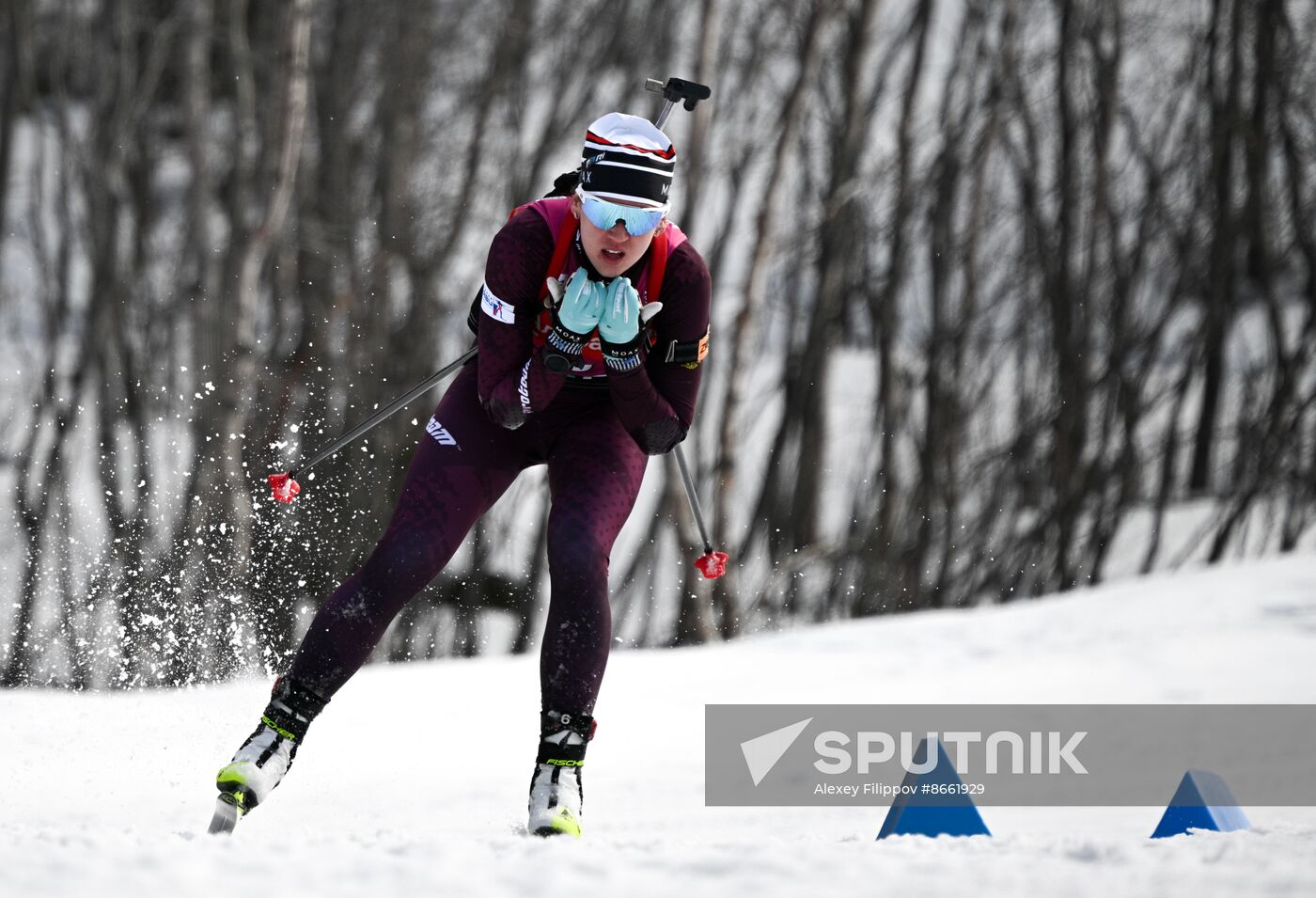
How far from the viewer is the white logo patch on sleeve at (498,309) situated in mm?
2830

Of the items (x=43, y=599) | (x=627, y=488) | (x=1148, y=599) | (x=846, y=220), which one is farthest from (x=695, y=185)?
(x=627, y=488)

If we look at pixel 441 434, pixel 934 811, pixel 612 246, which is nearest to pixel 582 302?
pixel 612 246

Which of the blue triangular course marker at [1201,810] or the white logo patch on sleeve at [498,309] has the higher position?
the white logo patch on sleeve at [498,309]

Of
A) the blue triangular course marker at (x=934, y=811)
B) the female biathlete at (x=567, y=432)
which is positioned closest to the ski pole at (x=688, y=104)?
the female biathlete at (x=567, y=432)

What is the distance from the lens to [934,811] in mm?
3055

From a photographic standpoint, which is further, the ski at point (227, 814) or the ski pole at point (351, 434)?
the ski pole at point (351, 434)

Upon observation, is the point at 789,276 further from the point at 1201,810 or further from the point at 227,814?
the point at 227,814

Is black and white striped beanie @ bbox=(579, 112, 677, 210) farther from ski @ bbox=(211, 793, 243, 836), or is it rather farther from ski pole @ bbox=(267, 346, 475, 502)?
ski @ bbox=(211, 793, 243, 836)

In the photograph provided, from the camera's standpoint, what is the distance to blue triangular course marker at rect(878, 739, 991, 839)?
304 cm

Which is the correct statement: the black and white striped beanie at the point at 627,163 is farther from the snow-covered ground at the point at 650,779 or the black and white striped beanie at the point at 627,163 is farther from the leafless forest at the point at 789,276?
the leafless forest at the point at 789,276

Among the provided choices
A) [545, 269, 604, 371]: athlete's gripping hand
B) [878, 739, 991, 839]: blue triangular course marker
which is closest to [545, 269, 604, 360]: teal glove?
[545, 269, 604, 371]: athlete's gripping hand

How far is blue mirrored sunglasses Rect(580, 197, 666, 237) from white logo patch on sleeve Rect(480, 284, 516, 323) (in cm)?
27

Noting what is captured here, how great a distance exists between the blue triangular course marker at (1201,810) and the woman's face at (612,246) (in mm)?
1778

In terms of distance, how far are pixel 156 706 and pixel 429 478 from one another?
2234 mm
